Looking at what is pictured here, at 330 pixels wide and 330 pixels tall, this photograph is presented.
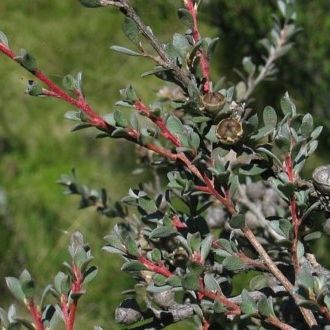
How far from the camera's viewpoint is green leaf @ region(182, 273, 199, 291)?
83 centimetres

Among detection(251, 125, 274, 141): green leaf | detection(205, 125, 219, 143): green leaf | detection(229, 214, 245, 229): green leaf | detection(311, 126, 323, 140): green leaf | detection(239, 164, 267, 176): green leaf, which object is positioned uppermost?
detection(311, 126, 323, 140): green leaf

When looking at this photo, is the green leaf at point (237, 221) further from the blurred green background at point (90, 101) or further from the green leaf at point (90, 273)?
the blurred green background at point (90, 101)

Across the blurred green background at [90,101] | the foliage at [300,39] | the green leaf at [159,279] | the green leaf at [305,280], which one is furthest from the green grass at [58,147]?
the green leaf at [305,280]

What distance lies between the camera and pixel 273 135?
36.9 inches

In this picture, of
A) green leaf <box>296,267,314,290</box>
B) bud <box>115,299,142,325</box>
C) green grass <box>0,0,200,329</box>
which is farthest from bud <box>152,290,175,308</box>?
green grass <box>0,0,200,329</box>

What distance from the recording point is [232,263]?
89 centimetres

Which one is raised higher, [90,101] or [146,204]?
[146,204]

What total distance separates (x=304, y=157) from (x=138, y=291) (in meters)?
0.27

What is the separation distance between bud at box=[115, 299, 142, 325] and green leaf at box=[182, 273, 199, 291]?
5.2 inches

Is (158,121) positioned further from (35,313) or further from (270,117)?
(35,313)

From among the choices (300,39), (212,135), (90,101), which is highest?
(212,135)

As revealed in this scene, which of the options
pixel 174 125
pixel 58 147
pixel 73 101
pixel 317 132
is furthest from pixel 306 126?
pixel 58 147

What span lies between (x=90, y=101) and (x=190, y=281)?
253 cm

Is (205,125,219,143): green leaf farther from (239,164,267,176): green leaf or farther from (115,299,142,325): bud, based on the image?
(115,299,142,325): bud
